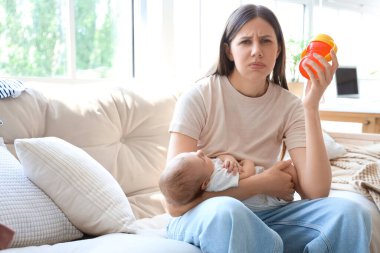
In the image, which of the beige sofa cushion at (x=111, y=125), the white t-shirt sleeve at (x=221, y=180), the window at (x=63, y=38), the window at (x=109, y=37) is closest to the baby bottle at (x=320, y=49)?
the white t-shirt sleeve at (x=221, y=180)

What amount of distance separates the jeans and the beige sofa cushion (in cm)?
47

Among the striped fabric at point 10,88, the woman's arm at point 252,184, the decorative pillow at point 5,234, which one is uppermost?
the striped fabric at point 10,88

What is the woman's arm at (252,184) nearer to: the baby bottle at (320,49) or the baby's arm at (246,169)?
the baby's arm at (246,169)

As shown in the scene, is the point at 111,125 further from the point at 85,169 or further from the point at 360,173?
the point at 360,173

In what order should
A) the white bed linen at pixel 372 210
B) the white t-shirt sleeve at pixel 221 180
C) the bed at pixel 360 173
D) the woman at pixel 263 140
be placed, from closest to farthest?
the woman at pixel 263 140, the white t-shirt sleeve at pixel 221 180, the white bed linen at pixel 372 210, the bed at pixel 360 173

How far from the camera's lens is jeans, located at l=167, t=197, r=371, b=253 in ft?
3.94

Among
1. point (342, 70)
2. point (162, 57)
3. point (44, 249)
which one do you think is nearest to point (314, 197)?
point (44, 249)

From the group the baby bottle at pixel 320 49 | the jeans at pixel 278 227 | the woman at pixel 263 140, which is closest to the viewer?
the jeans at pixel 278 227

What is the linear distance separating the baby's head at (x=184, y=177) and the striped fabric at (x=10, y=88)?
62cm

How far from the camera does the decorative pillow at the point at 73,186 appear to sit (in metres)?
1.39

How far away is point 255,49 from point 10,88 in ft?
2.74

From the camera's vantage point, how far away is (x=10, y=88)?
5.27 feet

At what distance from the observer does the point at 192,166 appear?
1.35 metres

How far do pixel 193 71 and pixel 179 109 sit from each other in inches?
60.5
